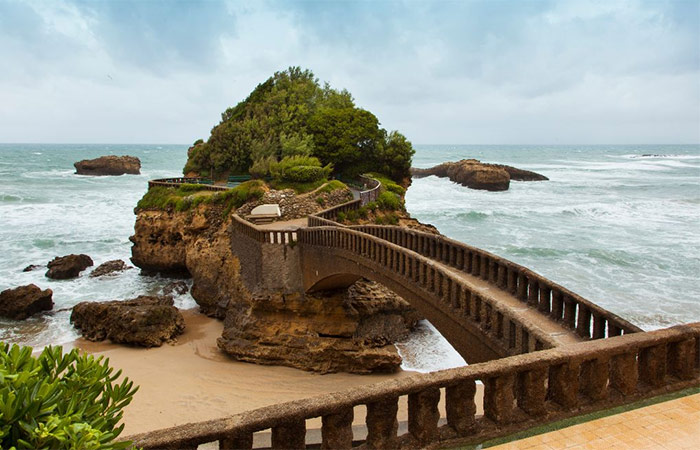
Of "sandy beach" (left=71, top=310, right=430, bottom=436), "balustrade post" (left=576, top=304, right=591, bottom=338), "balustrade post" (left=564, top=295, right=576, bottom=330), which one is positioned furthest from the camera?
"sandy beach" (left=71, top=310, right=430, bottom=436)

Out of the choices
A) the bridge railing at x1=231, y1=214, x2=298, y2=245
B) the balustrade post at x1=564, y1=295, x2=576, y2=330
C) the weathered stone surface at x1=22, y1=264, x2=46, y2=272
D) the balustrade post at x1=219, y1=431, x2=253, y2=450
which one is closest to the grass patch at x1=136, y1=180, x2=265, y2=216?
the bridge railing at x1=231, y1=214, x2=298, y2=245

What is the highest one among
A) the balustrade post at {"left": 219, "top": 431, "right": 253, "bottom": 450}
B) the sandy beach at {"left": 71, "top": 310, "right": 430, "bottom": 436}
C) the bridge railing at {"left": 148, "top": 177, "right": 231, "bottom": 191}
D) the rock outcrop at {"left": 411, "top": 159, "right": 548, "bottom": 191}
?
the balustrade post at {"left": 219, "top": 431, "right": 253, "bottom": 450}

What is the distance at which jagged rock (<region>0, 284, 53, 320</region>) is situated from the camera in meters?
24.6

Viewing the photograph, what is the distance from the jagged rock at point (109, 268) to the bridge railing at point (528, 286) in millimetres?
23395

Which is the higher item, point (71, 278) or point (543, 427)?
point (543, 427)

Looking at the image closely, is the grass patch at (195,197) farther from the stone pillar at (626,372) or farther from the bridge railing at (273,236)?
the stone pillar at (626,372)

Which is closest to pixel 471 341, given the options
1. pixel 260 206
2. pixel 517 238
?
pixel 260 206

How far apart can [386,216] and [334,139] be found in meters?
11.2

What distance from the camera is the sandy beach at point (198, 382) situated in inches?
623

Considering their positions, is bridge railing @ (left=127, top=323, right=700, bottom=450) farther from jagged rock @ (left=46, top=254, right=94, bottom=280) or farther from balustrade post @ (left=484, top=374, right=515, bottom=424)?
jagged rock @ (left=46, top=254, right=94, bottom=280)

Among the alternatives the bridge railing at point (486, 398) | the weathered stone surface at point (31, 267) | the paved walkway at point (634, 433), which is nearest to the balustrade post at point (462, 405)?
the bridge railing at point (486, 398)

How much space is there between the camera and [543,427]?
215 inches

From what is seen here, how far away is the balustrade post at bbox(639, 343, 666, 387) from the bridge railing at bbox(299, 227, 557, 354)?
140 cm

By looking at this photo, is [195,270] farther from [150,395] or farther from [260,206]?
[150,395]
